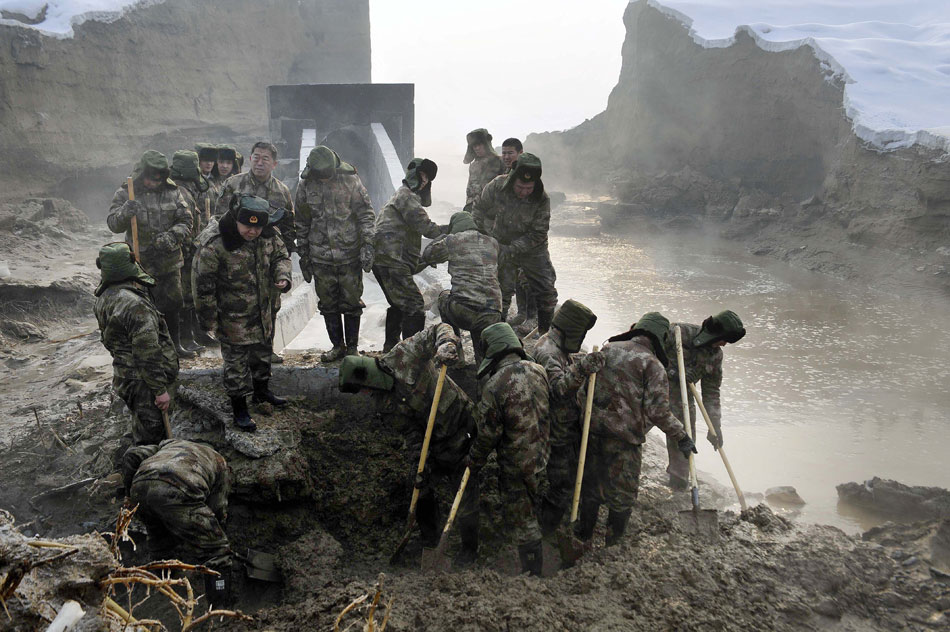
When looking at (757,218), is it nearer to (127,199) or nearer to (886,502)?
(886,502)

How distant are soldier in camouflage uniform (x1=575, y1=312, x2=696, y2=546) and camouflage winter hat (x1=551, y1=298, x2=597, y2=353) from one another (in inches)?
7.9

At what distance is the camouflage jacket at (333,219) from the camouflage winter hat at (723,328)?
115 inches

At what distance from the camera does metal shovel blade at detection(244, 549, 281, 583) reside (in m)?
3.72

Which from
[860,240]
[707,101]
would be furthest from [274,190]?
[707,101]

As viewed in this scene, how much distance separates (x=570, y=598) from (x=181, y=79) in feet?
62.3

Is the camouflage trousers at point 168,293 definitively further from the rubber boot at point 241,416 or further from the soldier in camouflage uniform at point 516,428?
the soldier in camouflage uniform at point 516,428

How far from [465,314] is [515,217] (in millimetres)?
1280

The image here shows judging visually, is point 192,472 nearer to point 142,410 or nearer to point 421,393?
point 142,410

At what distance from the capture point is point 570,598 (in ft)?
10.2

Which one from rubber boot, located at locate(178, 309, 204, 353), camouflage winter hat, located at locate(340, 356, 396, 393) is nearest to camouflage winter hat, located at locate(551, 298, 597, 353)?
camouflage winter hat, located at locate(340, 356, 396, 393)

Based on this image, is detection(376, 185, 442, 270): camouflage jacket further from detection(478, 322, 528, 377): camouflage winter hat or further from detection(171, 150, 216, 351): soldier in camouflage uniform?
detection(171, 150, 216, 351): soldier in camouflage uniform

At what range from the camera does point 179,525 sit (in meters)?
3.31

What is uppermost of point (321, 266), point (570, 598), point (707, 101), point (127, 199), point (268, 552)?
point (707, 101)

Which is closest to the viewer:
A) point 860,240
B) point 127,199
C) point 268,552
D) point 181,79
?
point 268,552
